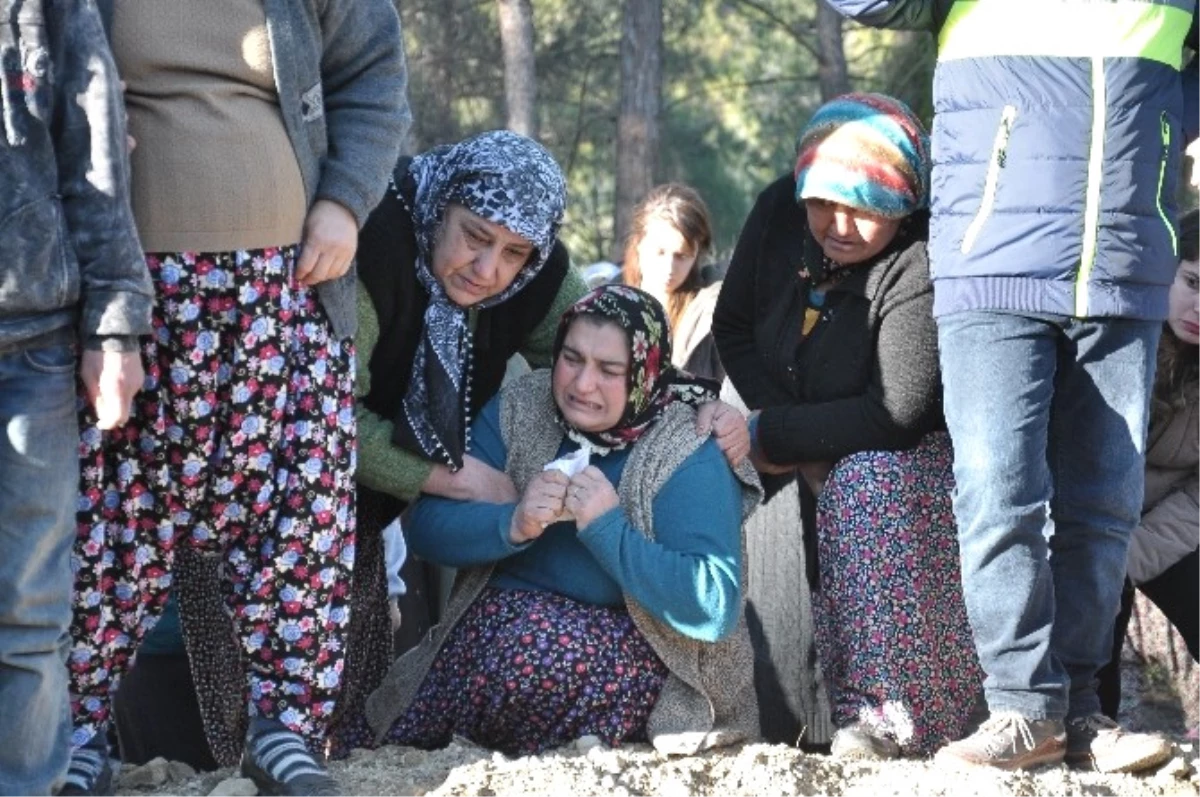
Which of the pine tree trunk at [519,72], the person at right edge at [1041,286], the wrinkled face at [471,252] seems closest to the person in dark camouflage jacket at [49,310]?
the wrinkled face at [471,252]

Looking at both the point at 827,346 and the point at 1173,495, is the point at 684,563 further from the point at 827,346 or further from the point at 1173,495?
the point at 1173,495

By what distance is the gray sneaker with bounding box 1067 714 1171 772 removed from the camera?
3.86 meters

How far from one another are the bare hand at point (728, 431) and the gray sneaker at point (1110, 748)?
94cm

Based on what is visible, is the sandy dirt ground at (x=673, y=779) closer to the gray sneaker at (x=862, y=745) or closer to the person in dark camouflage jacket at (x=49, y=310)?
the gray sneaker at (x=862, y=745)

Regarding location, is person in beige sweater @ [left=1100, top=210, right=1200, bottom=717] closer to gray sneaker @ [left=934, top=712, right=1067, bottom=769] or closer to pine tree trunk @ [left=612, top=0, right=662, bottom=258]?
gray sneaker @ [left=934, top=712, right=1067, bottom=769]

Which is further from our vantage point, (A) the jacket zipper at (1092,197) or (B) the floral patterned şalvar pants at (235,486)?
(A) the jacket zipper at (1092,197)

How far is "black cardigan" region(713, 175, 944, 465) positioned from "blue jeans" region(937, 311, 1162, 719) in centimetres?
28

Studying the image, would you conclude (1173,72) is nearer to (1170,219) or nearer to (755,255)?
(1170,219)

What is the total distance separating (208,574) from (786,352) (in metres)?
1.46

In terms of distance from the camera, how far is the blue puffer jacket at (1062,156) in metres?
3.71

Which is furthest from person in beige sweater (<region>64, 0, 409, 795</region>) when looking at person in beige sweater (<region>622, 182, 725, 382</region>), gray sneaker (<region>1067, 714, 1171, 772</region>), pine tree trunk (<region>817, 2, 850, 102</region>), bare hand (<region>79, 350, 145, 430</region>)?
pine tree trunk (<region>817, 2, 850, 102</region>)

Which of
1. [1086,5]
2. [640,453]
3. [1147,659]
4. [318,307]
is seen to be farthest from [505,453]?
[1147,659]

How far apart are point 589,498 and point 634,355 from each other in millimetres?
371

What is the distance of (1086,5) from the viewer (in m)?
3.74
